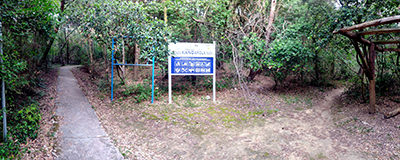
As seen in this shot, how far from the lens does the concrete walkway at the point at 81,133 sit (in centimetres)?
441

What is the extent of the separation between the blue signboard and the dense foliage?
529 millimetres

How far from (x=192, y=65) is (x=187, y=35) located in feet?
9.25

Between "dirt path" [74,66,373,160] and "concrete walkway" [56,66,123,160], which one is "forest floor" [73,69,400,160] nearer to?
"dirt path" [74,66,373,160]

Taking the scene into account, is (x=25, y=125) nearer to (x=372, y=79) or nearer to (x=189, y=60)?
(x=189, y=60)

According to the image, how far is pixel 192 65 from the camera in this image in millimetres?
8172

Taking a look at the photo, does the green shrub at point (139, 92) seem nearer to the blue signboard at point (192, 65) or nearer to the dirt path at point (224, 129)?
the dirt path at point (224, 129)

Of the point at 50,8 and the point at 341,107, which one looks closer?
the point at 50,8

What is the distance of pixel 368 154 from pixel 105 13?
7.68 metres

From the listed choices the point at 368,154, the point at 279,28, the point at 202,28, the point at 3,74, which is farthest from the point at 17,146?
the point at 279,28

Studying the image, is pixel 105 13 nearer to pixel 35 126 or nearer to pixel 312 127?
pixel 35 126

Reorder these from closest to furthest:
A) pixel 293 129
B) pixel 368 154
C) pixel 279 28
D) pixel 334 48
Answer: pixel 368 154, pixel 293 129, pixel 334 48, pixel 279 28

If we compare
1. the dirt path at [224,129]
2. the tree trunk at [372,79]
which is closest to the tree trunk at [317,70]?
the dirt path at [224,129]

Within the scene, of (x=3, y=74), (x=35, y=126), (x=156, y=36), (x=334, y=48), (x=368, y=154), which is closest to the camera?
(x=3, y=74)

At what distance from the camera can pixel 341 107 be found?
738cm
